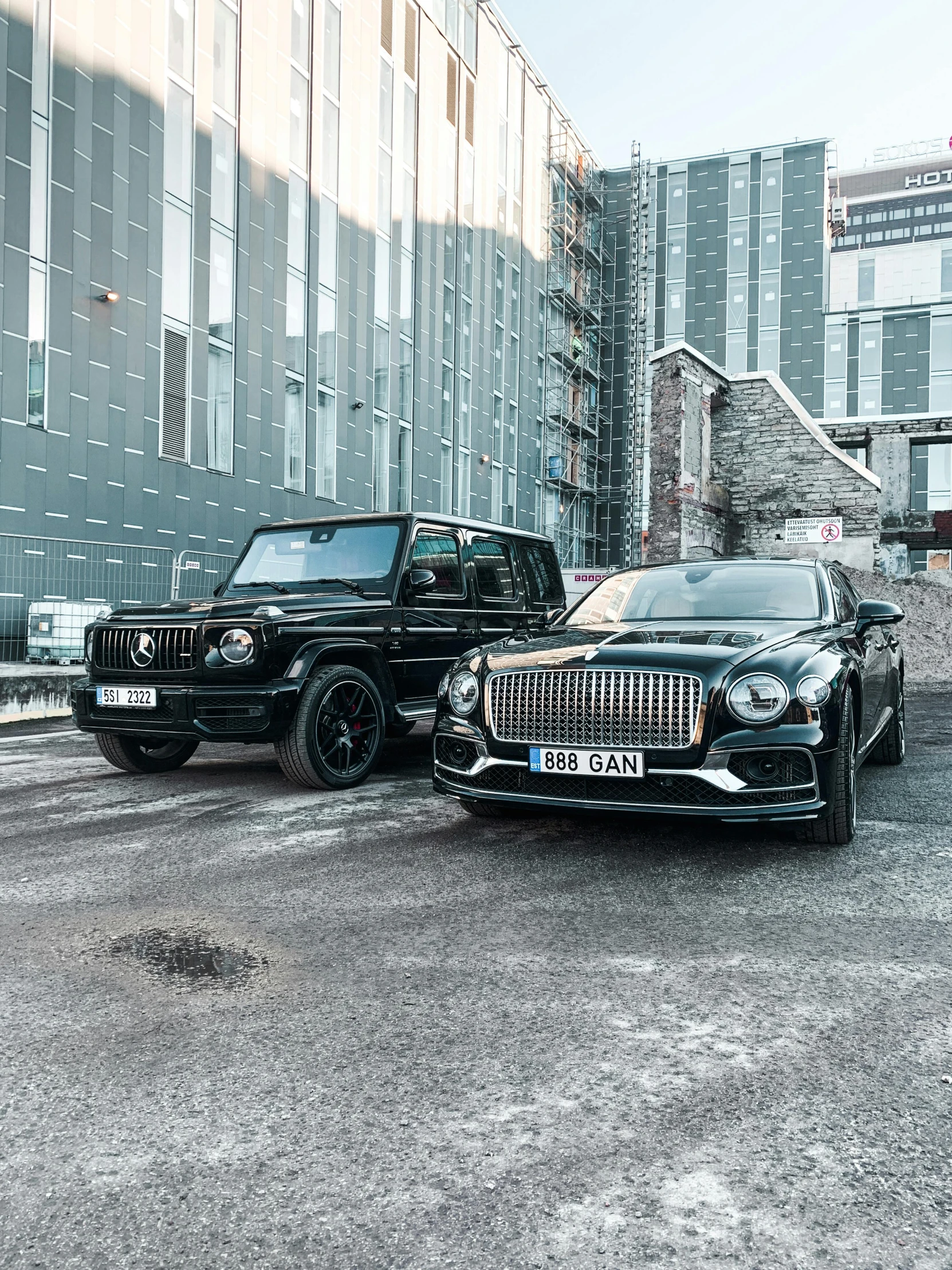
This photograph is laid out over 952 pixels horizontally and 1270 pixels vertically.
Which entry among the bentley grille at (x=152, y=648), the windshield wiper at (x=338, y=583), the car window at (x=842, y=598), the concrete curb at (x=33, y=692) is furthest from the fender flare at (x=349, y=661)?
the concrete curb at (x=33, y=692)

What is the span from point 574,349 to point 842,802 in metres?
39.4

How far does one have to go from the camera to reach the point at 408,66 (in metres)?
28.7

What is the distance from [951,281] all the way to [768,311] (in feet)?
124

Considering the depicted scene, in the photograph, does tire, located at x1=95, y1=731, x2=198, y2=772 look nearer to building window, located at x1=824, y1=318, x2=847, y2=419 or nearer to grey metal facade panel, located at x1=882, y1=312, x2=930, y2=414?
building window, located at x1=824, y1=318, x2=847, y2=419

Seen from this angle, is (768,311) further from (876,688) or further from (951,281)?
(876,688)

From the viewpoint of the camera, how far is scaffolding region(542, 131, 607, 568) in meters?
40.3

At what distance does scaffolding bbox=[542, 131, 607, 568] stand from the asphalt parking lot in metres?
35.5

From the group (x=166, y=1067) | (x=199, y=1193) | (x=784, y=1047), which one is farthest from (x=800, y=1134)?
(x=166, y=1067)

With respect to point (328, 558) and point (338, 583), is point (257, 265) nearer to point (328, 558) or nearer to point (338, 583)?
point (328, 558)

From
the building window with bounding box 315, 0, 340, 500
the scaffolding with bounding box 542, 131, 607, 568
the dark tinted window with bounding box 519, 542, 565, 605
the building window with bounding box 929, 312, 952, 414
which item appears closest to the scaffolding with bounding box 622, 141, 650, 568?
the scaffolding with bounding box 542, 131, 607, 568

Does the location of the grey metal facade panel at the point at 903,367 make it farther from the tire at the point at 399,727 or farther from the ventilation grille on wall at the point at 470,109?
the tire at the point at 399,727

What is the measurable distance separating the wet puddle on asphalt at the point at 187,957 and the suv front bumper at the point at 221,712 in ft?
8.29

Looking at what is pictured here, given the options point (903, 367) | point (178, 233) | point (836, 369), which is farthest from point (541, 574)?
point (903, 367)

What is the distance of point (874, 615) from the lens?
6.34 meters
